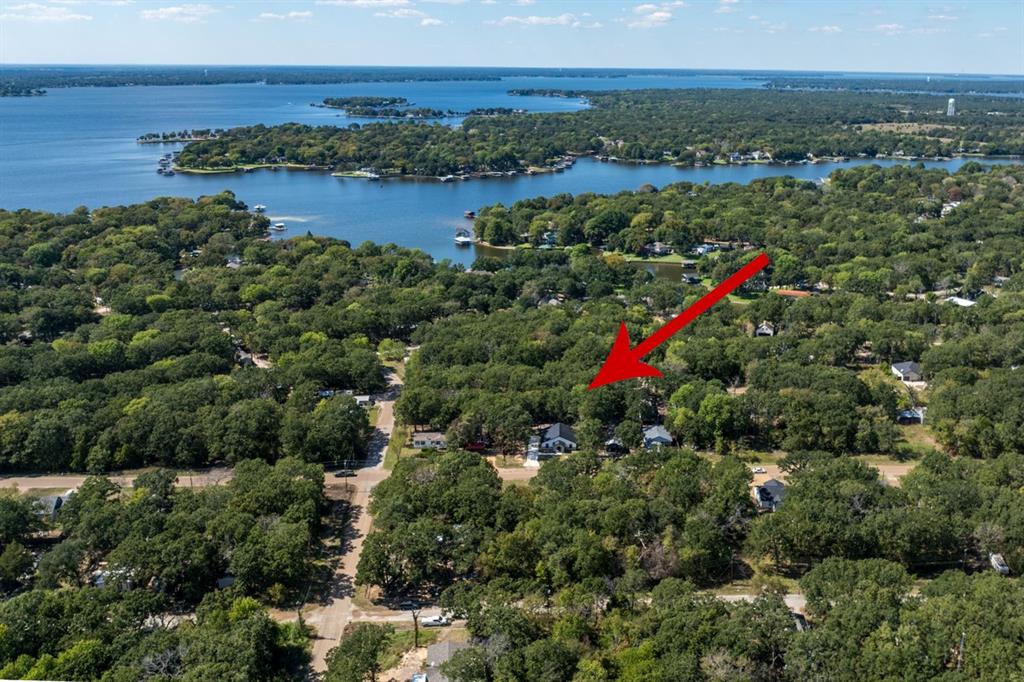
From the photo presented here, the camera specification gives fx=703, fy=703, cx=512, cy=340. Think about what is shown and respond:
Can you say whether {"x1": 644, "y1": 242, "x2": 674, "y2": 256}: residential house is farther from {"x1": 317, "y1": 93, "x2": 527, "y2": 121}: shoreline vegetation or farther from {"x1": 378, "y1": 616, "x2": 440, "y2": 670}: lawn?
{"x1": 317, "y1": 93, "x2": 527, "y2": 121}: shoreline vegetation

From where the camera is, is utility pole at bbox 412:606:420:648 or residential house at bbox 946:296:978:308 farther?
residential house at bbox 946:296:978:308

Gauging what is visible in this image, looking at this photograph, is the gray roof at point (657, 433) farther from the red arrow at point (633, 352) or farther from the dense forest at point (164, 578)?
the dense forest at point (164, 578)

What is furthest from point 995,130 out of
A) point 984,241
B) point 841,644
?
point 841,644

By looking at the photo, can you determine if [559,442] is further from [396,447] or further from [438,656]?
[438,656]

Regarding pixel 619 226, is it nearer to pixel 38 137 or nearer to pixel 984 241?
pixel 984 241

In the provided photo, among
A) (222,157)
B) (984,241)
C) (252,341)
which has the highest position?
(222,157)

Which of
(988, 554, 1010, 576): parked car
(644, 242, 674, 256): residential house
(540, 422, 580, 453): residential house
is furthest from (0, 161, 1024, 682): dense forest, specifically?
(644, 242, 674, 256): residential house
